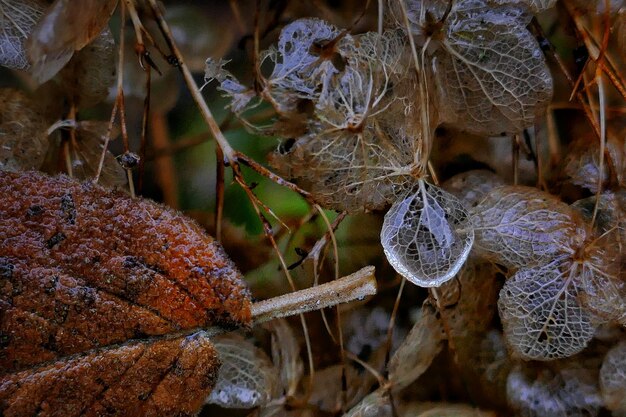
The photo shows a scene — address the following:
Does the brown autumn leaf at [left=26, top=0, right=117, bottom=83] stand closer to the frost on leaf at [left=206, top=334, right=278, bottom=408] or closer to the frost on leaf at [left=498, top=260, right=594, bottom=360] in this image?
the frost on leaf at [left=206, top=334, right=278, bottom=408]

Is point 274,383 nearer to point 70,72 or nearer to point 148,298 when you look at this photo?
point 148,298

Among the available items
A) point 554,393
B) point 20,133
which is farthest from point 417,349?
point 20,133

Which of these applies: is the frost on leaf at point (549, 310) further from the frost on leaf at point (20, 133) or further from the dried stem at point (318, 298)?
the frost on leaf at point (20, 133)

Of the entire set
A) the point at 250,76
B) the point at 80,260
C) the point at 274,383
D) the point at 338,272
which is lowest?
the point at 274,383

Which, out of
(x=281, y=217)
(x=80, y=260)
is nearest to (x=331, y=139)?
(x=281, y=217)

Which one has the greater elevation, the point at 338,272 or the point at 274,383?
the point at 338,272

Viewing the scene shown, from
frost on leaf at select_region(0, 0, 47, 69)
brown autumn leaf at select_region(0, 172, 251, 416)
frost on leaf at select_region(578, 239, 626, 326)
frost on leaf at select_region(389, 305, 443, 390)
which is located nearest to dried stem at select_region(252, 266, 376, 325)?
brown autumn leaf at select_region(0, 172, 251, 416)
